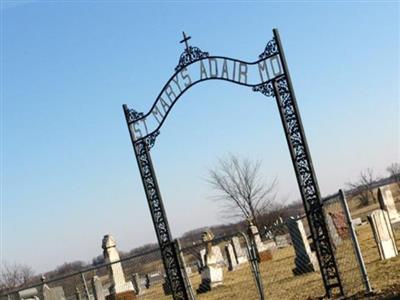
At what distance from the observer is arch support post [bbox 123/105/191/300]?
40.2 feet

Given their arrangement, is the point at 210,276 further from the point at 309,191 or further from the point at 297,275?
the point at 309,191

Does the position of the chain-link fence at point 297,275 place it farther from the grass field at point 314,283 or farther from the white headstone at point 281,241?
the white headstone at point 281,241

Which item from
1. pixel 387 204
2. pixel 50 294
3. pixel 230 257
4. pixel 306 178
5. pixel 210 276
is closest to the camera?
pixel 306 178

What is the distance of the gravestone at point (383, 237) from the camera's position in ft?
48.8

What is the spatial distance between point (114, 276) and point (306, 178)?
12722 mm

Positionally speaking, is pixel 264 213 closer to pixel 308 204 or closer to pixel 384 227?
pixel 384 227

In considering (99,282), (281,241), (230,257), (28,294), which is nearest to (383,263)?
(28,294)

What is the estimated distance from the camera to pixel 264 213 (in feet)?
146

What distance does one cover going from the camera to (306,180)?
10.5m

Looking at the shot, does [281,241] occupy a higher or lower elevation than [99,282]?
lower

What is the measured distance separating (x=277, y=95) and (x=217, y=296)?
7445mm

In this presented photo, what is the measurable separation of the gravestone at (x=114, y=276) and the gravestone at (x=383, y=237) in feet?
31.2

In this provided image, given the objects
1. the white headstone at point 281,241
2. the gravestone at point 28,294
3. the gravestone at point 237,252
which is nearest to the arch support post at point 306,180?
the gravestone at point 28,294

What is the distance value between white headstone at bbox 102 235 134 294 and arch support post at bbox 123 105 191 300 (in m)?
9.27
